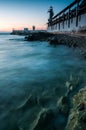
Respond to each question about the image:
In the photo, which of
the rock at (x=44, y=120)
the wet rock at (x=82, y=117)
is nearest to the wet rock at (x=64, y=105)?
the rock at (x=44, y=120)

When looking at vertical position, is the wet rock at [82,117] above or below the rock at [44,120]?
above

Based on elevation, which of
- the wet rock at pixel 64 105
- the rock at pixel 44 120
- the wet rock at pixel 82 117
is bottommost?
the rock at pixel 44 120

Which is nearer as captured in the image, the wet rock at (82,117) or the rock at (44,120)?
the wet rock at (82,117)

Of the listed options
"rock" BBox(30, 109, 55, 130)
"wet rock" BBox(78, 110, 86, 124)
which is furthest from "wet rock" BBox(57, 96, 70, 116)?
"wet rock" BBox(78, 110, 86, 124)

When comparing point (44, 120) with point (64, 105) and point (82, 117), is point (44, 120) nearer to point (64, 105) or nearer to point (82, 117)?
point (64, 105)

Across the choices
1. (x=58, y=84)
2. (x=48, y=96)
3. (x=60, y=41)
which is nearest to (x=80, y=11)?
(x=60, y=41)

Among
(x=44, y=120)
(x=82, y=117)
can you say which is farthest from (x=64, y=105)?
(x=82, y=117)

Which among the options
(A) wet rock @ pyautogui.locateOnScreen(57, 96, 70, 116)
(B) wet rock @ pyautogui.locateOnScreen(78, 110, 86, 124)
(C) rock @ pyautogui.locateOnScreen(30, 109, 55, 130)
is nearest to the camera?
(B) wet rock @ pyautogui.locateOnScreen(78, 110, 86, 124)

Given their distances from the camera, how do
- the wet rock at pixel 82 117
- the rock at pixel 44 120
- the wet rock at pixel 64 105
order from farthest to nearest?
the wet rock at pixel 64 105 → the rock at pixel 44 120 → the wet rock at pixel 82 117

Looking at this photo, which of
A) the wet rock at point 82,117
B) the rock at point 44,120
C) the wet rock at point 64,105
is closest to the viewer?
the wet rock at point 82,117

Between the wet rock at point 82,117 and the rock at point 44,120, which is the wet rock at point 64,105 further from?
the wet rock at point 82,117

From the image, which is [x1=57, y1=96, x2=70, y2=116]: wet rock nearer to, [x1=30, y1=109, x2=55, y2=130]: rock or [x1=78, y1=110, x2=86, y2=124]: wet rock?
[x1=30, y1=109, x2=55, y2=130]: rock

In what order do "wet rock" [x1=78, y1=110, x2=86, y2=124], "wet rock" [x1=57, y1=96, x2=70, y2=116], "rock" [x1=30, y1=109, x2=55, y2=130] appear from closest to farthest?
"wet rock" [x1=78, y1=110, x2=86, y2=124], "rock" [x1=30, y1=109, x2=55, y2=130], "wet rock" [x1=57, y1=96, x2=70, y2=116]

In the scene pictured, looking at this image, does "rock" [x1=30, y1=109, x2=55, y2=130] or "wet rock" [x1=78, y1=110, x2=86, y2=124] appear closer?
"wet rock" [x1=78, y1=110, x2=86, y2=124]
